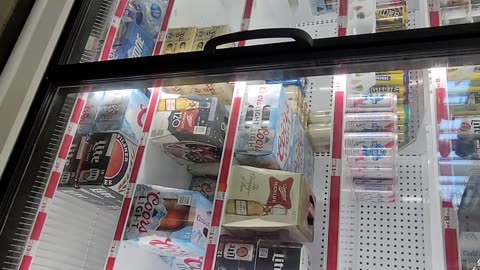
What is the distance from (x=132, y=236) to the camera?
1.22 metres

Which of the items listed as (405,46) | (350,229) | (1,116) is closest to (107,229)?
(1,116)

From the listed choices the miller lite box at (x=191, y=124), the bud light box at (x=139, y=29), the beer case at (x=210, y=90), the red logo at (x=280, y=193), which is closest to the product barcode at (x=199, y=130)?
the miller lite box at (x=191, y=124)

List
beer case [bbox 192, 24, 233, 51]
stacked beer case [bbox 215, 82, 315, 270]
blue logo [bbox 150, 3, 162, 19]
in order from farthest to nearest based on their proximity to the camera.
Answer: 1. blue logo [bbox 150, 3, 162, 19]
2. beer case [bbox 192, 24, 233, 51]
3. stacked beer case [bbox 215, 82, 315, 270]

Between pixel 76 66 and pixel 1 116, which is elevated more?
pixel 76 66

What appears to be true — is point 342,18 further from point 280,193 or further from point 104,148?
point 104,148

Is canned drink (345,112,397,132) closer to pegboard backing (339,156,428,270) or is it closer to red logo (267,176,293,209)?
pegboard backing (339,156,428,270)

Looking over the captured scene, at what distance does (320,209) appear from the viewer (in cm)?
146

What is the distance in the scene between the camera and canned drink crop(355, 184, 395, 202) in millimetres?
1383

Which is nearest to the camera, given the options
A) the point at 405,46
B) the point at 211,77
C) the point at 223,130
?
the point at 405,46

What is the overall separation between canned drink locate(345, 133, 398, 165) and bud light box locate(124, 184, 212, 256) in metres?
0.42

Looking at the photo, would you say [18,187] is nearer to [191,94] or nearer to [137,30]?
[191,94]

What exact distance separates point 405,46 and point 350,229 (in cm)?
63

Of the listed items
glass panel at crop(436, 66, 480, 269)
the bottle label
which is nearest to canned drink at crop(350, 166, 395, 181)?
glass panel at crop(436, 66, 480, 269)

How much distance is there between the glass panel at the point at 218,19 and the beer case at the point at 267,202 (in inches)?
15.3
